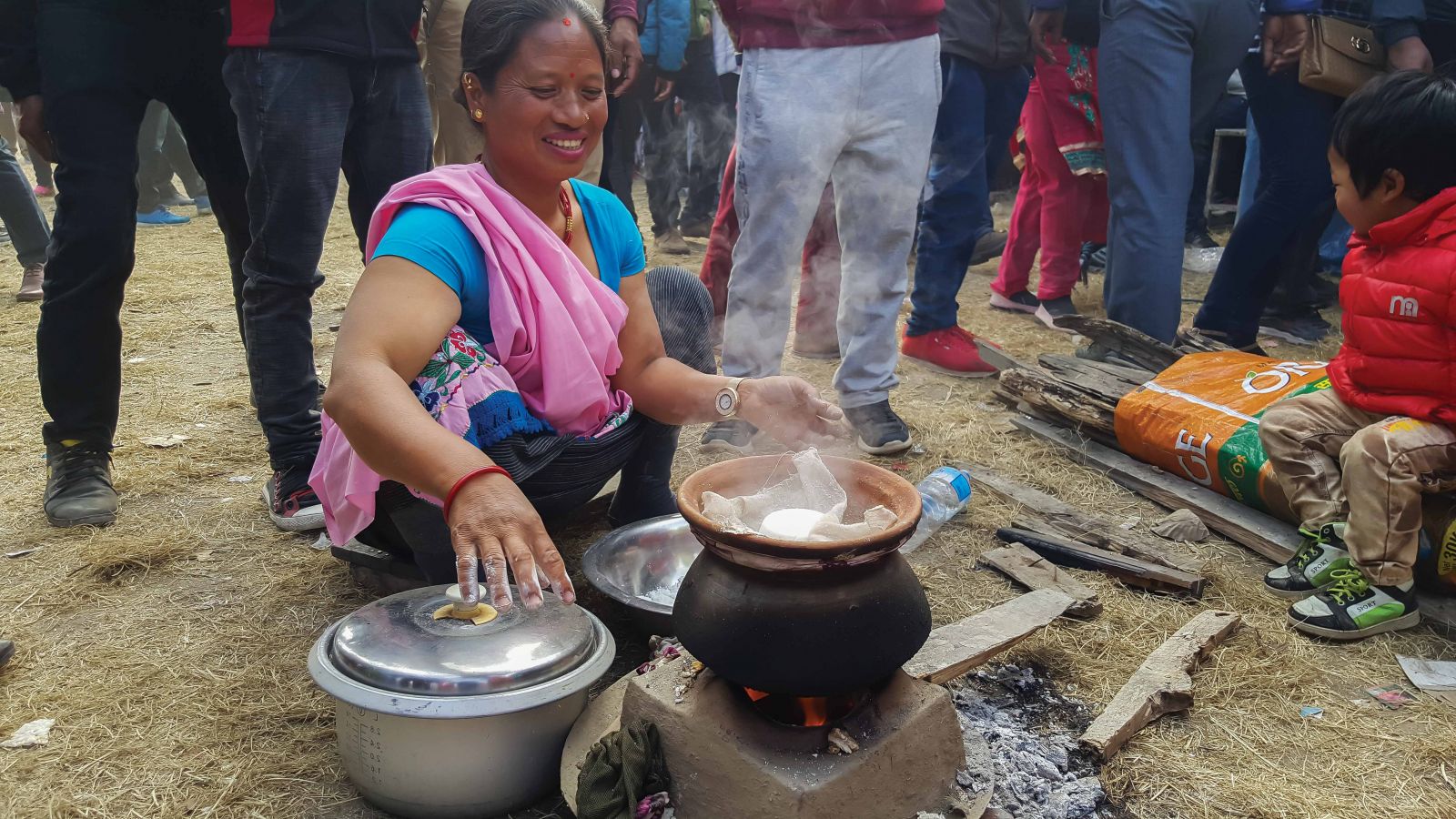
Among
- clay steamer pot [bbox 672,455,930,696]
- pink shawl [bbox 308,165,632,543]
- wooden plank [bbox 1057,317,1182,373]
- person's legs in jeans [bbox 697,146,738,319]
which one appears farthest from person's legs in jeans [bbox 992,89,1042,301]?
clay steamer pot [bbox 672,455,930,696]

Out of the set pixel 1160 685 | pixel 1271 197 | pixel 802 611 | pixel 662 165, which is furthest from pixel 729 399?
pixel 662 165

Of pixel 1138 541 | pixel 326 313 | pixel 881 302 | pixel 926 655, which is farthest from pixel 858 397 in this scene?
pixel 326 313

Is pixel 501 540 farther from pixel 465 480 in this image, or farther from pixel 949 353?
pixel 949 353

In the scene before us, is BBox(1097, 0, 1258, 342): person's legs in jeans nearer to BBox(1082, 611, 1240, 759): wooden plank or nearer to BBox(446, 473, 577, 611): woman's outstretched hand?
BBox(1082, 611, 1240, 759): wooden plank

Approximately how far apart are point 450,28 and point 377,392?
3.30 metres

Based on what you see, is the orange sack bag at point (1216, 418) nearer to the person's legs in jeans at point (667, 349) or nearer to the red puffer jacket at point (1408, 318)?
the red puffer jacket at point (1408, 318)

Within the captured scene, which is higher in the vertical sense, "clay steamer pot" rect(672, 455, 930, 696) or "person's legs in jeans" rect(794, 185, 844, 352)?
"clay steamer pot" rect(672, 455, 930, 696)

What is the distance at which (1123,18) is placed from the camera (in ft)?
14.3

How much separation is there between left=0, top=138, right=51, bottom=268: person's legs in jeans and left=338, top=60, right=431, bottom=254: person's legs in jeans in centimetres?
390

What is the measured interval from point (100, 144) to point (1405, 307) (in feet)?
12.9

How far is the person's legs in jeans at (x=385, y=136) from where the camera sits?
328 cm

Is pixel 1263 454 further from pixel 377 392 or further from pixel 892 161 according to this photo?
pixel 377 392

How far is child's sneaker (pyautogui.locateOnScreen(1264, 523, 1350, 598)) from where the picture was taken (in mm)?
3000

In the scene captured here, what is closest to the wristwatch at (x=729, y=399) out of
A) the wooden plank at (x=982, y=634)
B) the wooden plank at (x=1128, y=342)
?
the wooden plank at (x=982, y=634)
